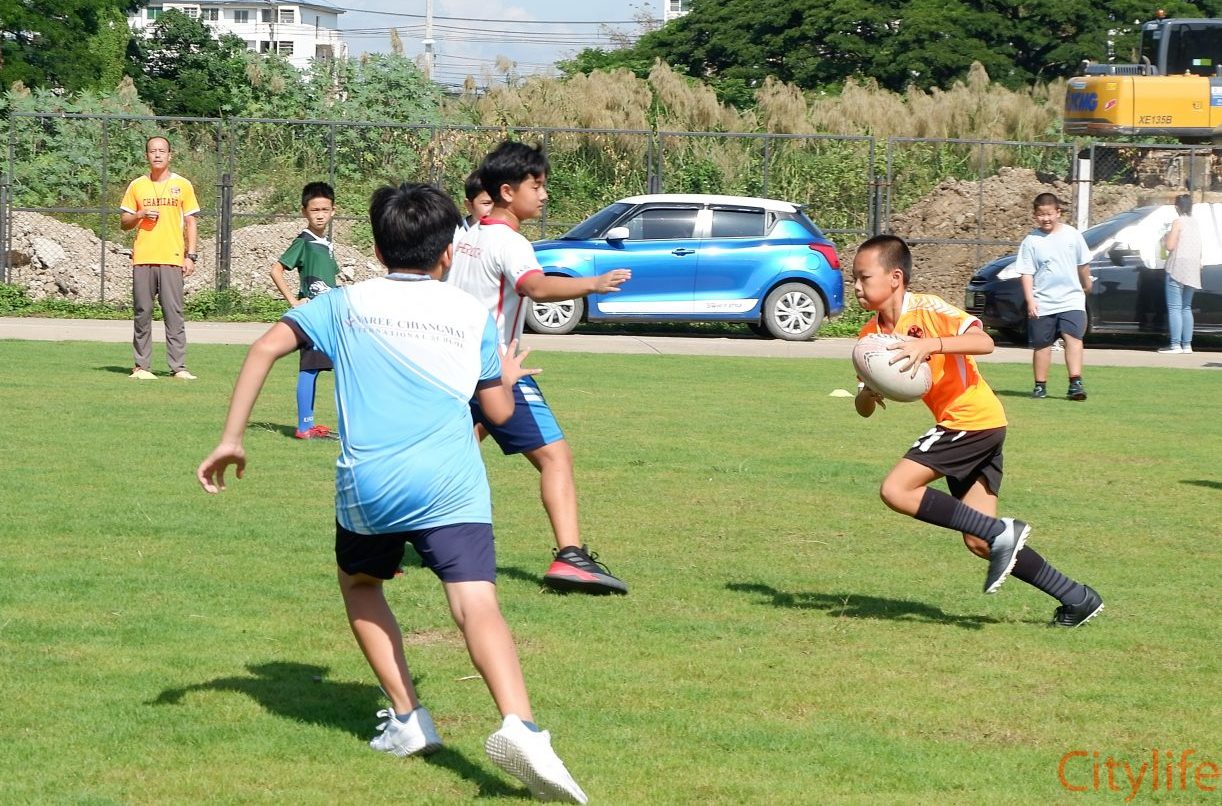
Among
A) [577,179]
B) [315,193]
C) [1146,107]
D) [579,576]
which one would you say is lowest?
[579,576]

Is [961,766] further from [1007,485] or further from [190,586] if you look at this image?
[1007,485]

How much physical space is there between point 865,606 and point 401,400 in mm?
3149

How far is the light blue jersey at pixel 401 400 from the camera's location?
15.0 feet

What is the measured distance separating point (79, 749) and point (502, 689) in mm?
1398

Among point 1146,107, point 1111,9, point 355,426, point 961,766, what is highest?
point 1111,9

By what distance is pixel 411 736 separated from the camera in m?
4.87

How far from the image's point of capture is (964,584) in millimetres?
7621

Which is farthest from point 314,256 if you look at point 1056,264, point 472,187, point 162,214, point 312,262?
point 1056,264

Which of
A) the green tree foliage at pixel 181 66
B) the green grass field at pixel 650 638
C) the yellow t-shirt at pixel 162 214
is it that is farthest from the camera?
the green tree foliage at pixel 181 66

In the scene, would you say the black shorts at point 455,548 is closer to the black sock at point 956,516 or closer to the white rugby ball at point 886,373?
the white rugby ball at point 886,373

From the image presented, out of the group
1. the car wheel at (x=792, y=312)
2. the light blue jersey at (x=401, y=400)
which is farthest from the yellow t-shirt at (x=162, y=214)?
the light blue jersey at (x=401, y=400)

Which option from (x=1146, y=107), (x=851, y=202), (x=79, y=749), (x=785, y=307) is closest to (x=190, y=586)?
(x=79, y=749)

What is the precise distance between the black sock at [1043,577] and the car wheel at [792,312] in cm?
1597

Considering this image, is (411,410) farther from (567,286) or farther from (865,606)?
(865,606)
